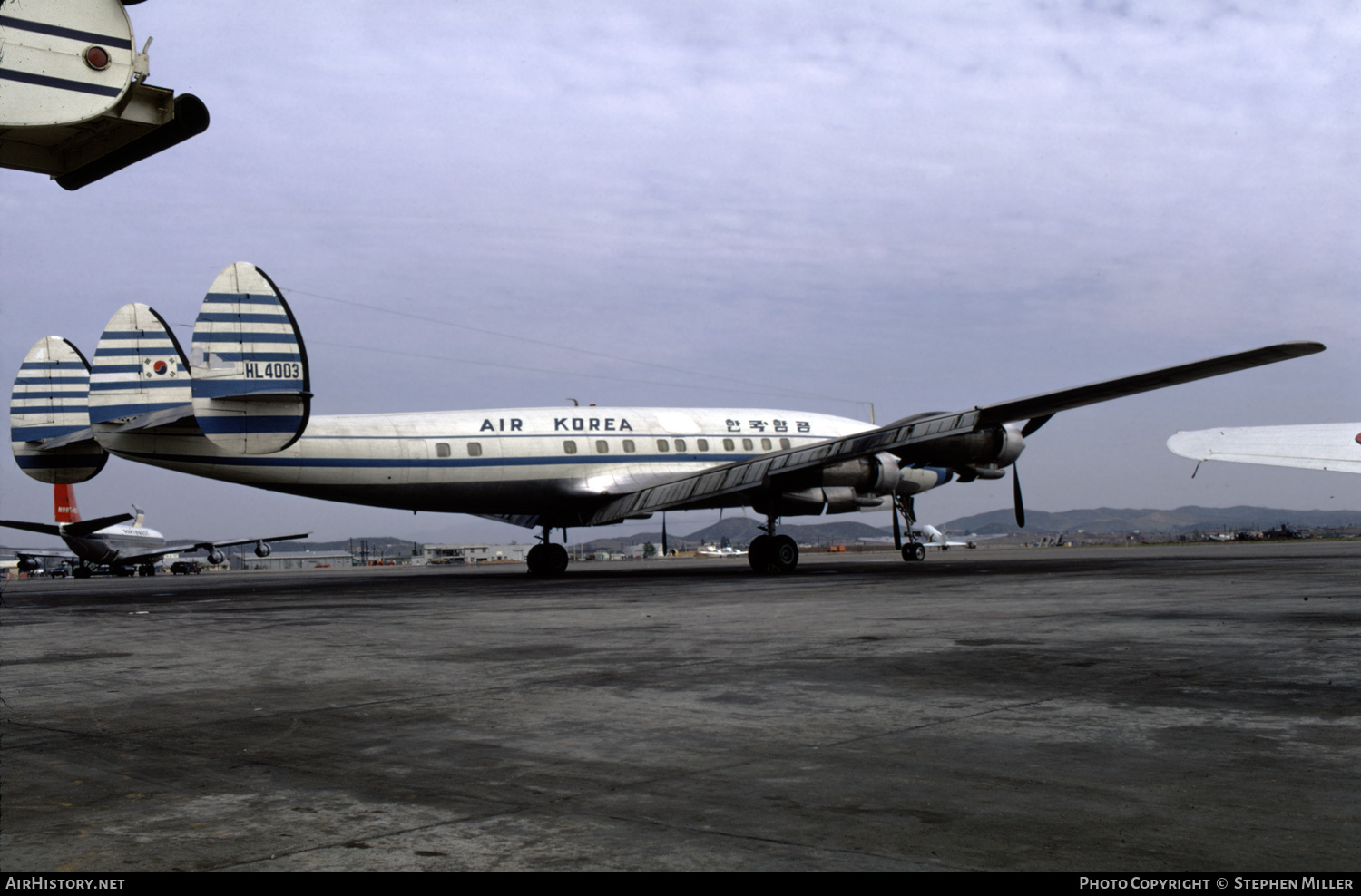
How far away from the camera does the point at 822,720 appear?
5.95 m

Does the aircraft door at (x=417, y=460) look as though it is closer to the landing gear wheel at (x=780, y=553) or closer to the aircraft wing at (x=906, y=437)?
the aircraft wing at (x=906, y=437)

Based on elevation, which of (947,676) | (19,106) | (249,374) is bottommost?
(947,676)

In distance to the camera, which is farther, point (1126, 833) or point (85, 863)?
point (1126, 833)

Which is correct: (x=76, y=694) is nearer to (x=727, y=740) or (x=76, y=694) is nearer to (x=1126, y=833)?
(x=727, y=740)

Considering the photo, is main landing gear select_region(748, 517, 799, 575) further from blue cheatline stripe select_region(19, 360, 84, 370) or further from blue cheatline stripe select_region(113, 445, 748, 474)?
blue cheatline stripe select_region(19, 360, 84, 370)

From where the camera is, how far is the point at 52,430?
23016 mm

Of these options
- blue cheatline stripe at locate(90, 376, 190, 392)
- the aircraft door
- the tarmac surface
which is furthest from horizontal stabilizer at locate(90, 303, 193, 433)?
the tarmac surface

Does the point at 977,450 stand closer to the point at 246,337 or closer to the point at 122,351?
the point at 246,337

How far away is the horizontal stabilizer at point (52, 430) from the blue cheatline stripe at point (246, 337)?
5665 mm

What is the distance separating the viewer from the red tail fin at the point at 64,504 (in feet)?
161

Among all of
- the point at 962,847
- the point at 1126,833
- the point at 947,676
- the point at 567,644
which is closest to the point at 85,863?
the point at 962,847

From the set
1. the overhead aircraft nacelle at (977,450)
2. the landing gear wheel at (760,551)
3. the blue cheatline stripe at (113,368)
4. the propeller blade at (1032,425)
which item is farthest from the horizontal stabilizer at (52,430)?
the propeller blade at (1032,425)

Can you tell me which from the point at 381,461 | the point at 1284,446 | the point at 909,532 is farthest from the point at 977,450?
the point at 381,461
